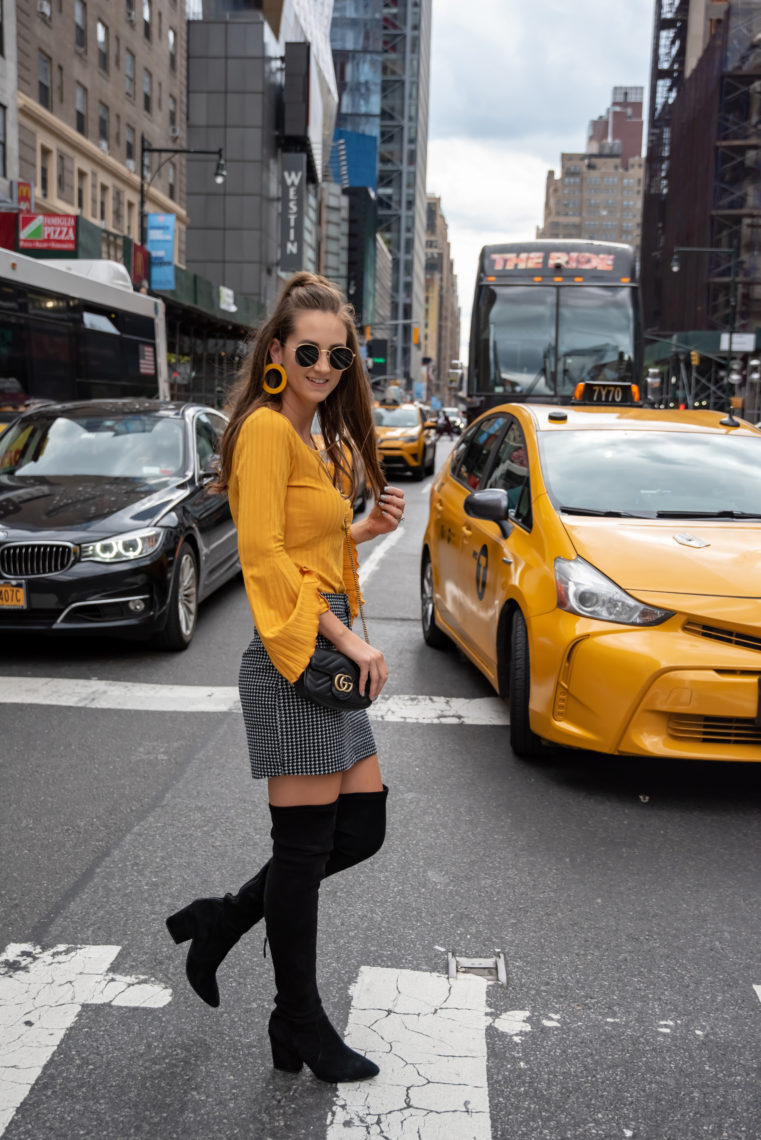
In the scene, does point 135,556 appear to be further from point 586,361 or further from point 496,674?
point 586,361

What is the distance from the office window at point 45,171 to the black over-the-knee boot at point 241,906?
3553 centimetres

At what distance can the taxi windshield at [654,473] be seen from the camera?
555cm

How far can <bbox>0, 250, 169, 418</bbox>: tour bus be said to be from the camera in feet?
44.0

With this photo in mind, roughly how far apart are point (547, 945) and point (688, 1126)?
0.92 meters

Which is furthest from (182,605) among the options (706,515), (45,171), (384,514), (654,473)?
(45,171)

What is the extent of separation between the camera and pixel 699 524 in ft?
17.5

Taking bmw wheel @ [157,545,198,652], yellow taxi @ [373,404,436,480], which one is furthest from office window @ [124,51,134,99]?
bmw wheel @ [157,545,198,652]

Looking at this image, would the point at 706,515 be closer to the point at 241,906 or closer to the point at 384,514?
the point at 384,514

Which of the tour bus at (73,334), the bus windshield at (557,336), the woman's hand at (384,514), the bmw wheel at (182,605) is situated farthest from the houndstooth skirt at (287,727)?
the bus windshield at (557,336)

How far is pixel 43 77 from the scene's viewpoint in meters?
34.7

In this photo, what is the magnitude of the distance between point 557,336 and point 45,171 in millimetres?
22811

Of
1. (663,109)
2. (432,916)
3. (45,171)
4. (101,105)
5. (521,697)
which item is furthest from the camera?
(663,109)

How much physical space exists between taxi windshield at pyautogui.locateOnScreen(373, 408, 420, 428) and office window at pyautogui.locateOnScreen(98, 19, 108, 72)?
21.9 m

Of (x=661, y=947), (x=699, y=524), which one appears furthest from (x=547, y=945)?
(x=699, y=524)
